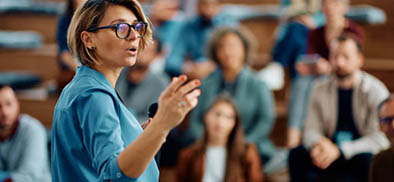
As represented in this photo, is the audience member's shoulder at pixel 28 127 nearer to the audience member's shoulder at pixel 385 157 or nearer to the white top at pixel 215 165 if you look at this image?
the white top at pixel 215 165

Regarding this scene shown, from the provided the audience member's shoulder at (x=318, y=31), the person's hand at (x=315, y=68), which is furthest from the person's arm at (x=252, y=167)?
the audience member's shoulder at (x=318, y=31)

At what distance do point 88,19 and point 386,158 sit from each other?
120cm

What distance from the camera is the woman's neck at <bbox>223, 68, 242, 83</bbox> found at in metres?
2.71

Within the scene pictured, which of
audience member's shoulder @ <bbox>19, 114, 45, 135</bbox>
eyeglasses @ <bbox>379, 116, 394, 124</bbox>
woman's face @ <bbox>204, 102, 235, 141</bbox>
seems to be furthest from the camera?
woman's face @ <bbox>204, 102, 235, 141</bbox>

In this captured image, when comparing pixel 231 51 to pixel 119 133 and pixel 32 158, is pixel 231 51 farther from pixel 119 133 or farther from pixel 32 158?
pixel 119 133

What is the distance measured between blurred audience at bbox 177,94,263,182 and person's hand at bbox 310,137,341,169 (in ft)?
0.82

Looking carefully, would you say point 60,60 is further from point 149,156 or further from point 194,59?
point 149,156

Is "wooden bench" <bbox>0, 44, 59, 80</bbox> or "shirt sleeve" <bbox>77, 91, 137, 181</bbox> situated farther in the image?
"wooden bench" <bbox>0, 44, 59, 80</bbox>

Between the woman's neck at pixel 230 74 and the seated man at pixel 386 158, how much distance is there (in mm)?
908

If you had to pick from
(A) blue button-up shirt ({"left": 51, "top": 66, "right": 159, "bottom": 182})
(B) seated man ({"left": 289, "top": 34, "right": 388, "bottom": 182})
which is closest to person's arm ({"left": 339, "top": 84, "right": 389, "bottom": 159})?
(B) seated man ({"left": 289, "top": 34, "right": 388, "bottom": 182})

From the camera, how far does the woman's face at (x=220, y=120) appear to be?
235 cm

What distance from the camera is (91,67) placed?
97cm

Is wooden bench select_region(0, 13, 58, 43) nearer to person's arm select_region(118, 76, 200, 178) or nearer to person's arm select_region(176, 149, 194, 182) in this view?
person's arm select_region(176, 149, 194, 182)

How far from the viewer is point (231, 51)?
2.68 meters
